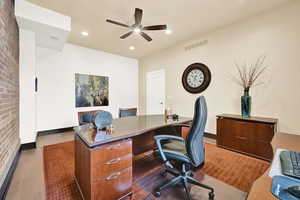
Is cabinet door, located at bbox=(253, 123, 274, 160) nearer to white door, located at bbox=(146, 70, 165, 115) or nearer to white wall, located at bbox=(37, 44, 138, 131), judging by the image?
white door, located at bbox=(146, 70, 165, 115)

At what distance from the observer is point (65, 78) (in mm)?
4309

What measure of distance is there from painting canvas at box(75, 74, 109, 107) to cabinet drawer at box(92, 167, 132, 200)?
394cm

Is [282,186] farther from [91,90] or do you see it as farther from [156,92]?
[91,90]

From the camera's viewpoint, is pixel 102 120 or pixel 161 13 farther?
pixel 161 13

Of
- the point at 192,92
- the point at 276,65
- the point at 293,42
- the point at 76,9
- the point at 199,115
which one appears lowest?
the point at 199,115

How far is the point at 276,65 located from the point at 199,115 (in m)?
2.68

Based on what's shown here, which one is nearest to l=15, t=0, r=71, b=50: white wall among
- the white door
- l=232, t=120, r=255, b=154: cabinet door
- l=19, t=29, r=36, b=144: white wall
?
l=19, t=29, r=36, b=144: white wall

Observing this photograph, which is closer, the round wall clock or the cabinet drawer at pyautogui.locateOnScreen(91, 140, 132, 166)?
the cabinet drawer at pyautogui.locateOnScreen(91, 140, 132, 166)

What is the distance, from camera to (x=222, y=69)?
11.3ft

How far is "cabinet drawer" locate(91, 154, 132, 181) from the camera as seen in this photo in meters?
1.22

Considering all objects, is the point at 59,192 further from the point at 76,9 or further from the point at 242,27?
the point at 242,27

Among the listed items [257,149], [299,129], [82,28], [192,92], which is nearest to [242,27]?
[192,92]

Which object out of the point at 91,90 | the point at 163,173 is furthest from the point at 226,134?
the point at 91,90

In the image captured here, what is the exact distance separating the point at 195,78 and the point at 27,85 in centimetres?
439
